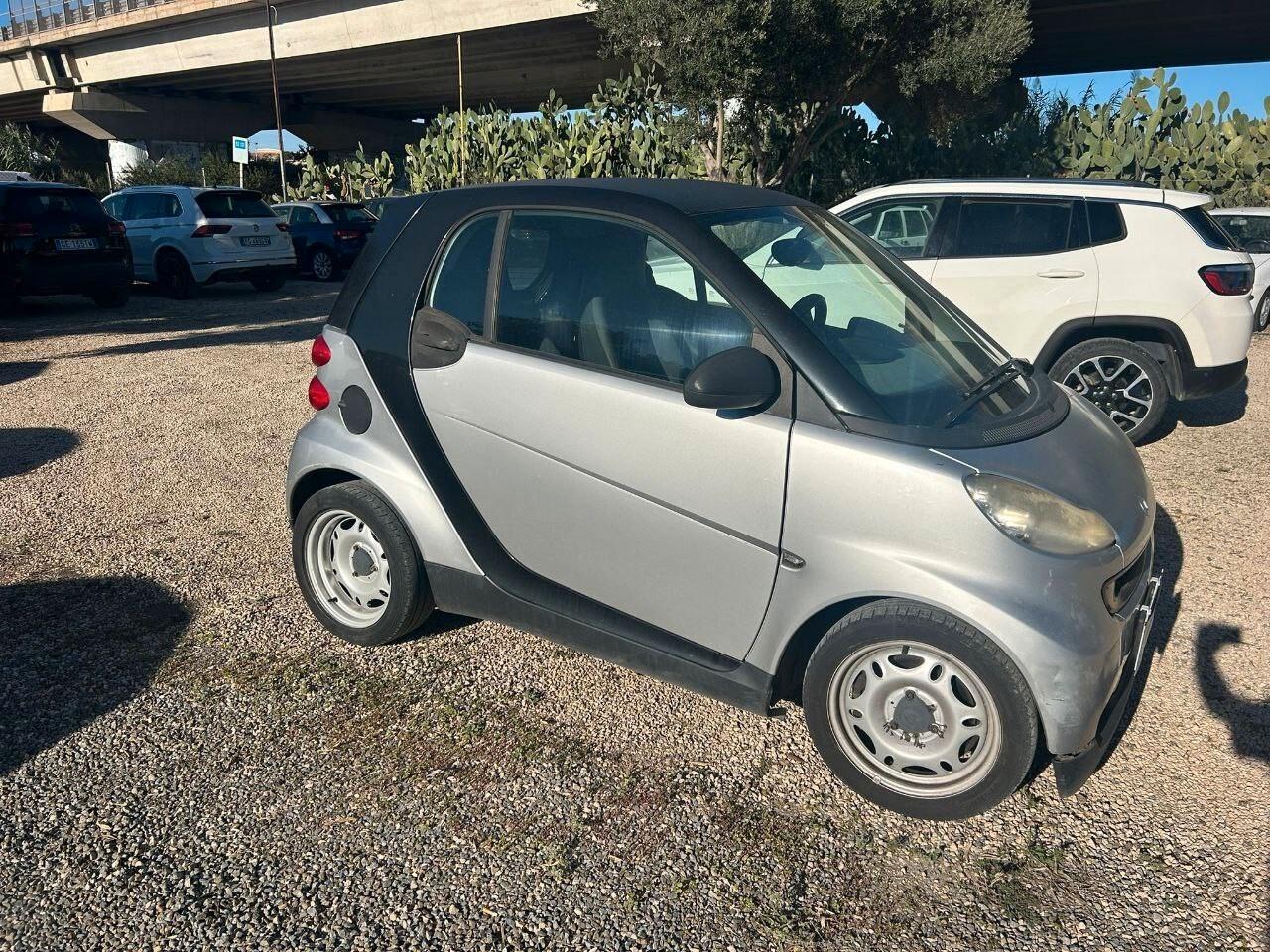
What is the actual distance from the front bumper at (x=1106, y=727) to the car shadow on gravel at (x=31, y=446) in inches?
238

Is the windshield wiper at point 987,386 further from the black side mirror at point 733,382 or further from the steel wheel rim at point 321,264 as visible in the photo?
the steel wheel rim at point 321,264

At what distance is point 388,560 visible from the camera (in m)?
3.54

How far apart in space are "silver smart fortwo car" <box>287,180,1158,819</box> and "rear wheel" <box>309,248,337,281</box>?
16.3m

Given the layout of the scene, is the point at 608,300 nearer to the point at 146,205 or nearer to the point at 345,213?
the point at 146,205

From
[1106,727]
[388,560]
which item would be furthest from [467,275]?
[1106,727]

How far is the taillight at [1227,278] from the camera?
6.35 m

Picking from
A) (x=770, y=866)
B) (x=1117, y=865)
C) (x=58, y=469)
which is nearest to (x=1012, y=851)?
(x=1117, y=865)

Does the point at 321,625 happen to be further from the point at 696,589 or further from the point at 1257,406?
the point at 1257,406

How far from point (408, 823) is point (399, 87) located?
51186 mm

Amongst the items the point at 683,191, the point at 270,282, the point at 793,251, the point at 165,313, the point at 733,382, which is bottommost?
the point at 270,282

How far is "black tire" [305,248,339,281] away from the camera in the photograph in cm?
1880

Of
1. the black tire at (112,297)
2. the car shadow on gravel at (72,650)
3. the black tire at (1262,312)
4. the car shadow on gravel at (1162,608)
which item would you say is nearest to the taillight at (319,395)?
the car shadow on gravel at (72,650)

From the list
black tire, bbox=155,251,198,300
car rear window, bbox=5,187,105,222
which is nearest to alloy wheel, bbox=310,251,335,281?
black tire, bbox=155,251,198,300

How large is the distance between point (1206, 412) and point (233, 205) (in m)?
13.4
